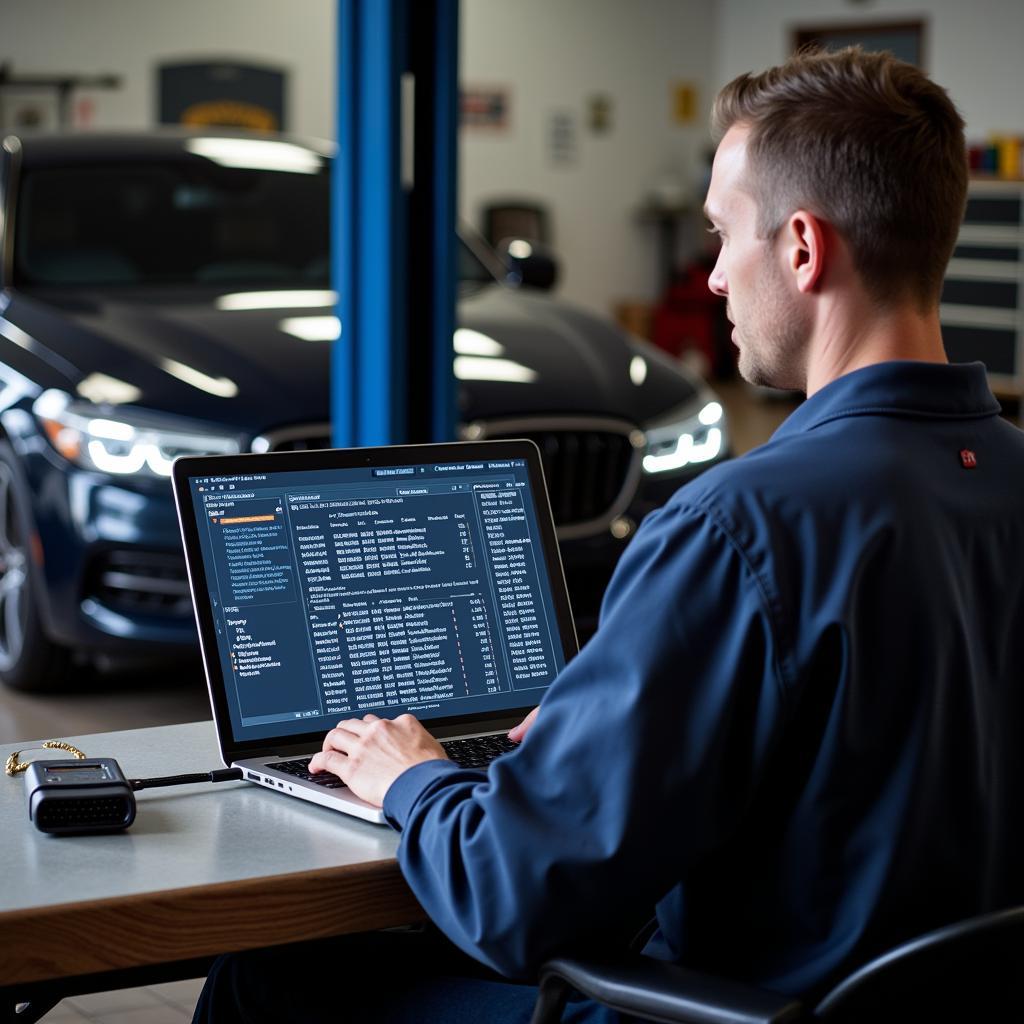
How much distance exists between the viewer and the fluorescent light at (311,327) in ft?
13.6

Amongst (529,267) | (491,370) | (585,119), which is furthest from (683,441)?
(585,119)

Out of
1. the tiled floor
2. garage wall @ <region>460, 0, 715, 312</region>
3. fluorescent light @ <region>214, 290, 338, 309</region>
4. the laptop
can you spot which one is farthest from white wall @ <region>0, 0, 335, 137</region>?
the laptop

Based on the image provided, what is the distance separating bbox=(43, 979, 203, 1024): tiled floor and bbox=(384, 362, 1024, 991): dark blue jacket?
1560 millimetres

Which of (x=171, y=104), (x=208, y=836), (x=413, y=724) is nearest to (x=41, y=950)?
(x=208, y=836)

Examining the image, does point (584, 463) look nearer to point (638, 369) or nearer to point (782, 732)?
point (638, 369)

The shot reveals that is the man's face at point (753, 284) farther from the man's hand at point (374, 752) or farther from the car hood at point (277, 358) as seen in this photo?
the car hood at point (277, 358)

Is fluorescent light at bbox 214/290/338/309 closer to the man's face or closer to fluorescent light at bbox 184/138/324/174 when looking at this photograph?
fluorescent light at bbox 184/138/324/174

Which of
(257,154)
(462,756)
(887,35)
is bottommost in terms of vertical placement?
(462,756)

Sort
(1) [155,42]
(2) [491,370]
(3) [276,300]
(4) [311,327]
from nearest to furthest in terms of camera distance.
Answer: (2) [491,370] → (4) [311,327] → (3) [276,300] → (1) [155,42]

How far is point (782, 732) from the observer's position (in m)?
1.17

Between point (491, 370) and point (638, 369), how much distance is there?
1.36 feet

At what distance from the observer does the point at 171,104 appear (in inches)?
433

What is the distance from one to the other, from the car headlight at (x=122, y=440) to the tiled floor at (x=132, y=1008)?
126 centimetres

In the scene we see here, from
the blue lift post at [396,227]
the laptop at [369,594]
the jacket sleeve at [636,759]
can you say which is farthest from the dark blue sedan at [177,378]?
the jacket sleeve at [636,759]
